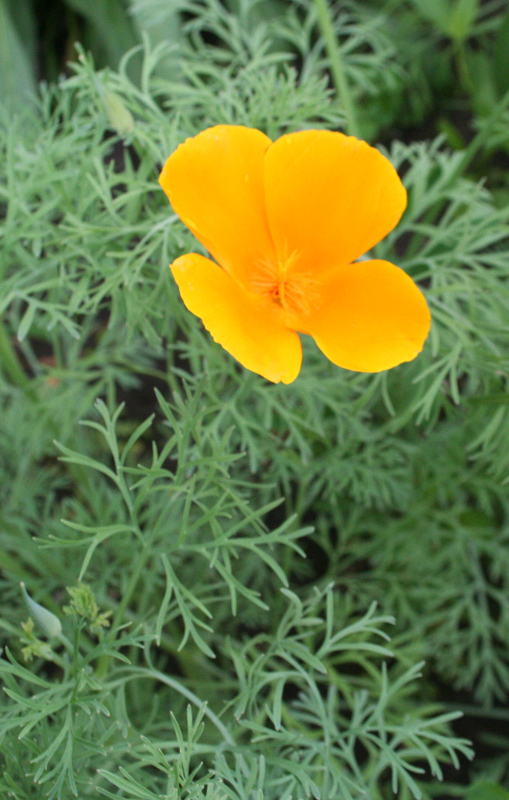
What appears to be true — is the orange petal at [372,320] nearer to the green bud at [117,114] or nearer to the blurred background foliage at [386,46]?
the green bud at [117,114]

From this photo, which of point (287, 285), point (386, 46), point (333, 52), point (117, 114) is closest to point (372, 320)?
point (287, 285)

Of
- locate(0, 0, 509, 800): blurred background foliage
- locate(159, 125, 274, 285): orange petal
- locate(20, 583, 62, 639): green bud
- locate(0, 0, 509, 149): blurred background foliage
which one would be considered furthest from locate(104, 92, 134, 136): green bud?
locate(0, 0, 509, 149): blurred background foliage

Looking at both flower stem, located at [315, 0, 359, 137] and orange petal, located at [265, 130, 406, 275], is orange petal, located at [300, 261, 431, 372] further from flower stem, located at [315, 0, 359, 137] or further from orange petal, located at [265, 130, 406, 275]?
flower stem, located at [315, 0, 359, 137]

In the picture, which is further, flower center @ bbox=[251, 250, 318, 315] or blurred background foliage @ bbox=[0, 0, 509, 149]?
blurred background foliage @ bbox=[0, 0, 509, 149]

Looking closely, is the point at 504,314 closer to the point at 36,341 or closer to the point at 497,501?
the point at 497,501

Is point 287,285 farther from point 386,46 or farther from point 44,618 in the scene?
point 386,46

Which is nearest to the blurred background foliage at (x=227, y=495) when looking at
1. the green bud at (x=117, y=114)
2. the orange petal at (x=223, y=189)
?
the green bud at (x=117, y=114)

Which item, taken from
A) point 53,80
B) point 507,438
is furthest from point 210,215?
point 53,80
